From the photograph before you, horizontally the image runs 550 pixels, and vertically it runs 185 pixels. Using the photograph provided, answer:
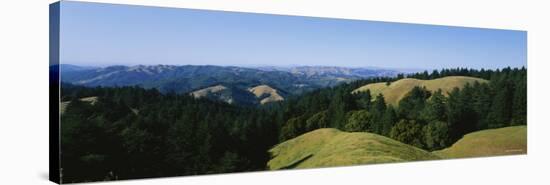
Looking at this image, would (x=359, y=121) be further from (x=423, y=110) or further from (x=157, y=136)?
(x=157, y=136)

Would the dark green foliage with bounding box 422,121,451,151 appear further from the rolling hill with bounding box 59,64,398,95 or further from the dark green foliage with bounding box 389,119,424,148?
the rolling hill with bounding box 59,64,398,95

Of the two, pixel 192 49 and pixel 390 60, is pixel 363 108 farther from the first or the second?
pixel 192 49

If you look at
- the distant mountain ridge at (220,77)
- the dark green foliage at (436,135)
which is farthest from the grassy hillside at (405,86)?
the dark green foliage at (436,135)

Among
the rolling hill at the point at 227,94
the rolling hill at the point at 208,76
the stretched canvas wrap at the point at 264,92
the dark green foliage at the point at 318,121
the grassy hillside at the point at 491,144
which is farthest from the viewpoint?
the grassy hillside at the point at 491,144

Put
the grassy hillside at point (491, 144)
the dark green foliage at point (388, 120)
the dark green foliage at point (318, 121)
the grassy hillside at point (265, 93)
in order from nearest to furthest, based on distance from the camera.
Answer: the grassy hillside at point (265, 93), the dark green foliage at point (318, 121), the dark green foliage at point (388, 120), the grassy hillside at point (491, 144)

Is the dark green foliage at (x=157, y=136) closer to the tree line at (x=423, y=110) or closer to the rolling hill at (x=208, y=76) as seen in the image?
the rolling hill at (x=208, y=76)

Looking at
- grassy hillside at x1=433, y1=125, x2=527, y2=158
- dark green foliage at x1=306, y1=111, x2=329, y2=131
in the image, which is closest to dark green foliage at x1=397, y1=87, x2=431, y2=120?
grassy hillside at x1=433, y1=125, x2=527, y2=158
